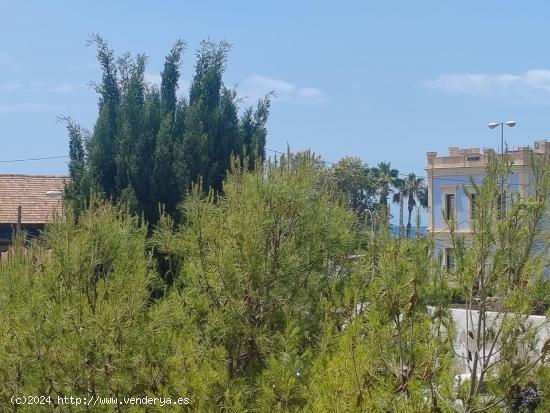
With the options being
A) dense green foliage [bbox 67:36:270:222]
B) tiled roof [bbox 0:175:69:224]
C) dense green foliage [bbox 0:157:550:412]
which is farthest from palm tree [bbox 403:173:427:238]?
dense green foliage [bbox 0:157:550:412]

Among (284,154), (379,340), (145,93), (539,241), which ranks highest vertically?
(145,93)

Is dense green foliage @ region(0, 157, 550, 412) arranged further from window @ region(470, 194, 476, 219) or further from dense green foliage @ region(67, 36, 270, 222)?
dense green foliage @ region(67, 36, 270, 222)

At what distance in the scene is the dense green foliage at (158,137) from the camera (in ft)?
35.3

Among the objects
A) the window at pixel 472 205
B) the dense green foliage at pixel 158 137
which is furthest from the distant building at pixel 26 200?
the window at pixel 472 205

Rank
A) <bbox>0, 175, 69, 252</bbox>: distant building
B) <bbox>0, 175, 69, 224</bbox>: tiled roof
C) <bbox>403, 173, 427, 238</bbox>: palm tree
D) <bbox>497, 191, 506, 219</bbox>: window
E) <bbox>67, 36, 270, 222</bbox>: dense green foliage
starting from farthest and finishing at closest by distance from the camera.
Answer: <bbox>403, 173, 427, 238</bbox>: palm tree
<bbox>0, 175, 69, 224</bbox>: tiled roof
<bbox>0, 175, 69, 252</bbox>: distant building
<bbox>67, 36, 270, 222</bbox>: dense green foliage
<bbox>497, 191, 506, 219</bbox>: window

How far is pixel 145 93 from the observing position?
39.1ft

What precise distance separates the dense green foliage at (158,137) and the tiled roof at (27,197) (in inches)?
451

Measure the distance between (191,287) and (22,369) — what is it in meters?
1.44

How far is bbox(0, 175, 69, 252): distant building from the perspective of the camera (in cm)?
2311

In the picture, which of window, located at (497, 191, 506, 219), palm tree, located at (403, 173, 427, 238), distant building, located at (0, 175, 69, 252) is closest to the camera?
window, located at (497, 191, 506, 219)

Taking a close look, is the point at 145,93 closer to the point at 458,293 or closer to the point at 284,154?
the point at 284,154

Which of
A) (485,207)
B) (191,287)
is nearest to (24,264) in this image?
(191,287)

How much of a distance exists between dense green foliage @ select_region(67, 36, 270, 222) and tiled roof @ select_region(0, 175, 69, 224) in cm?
1144

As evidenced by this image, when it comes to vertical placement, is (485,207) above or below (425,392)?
above
